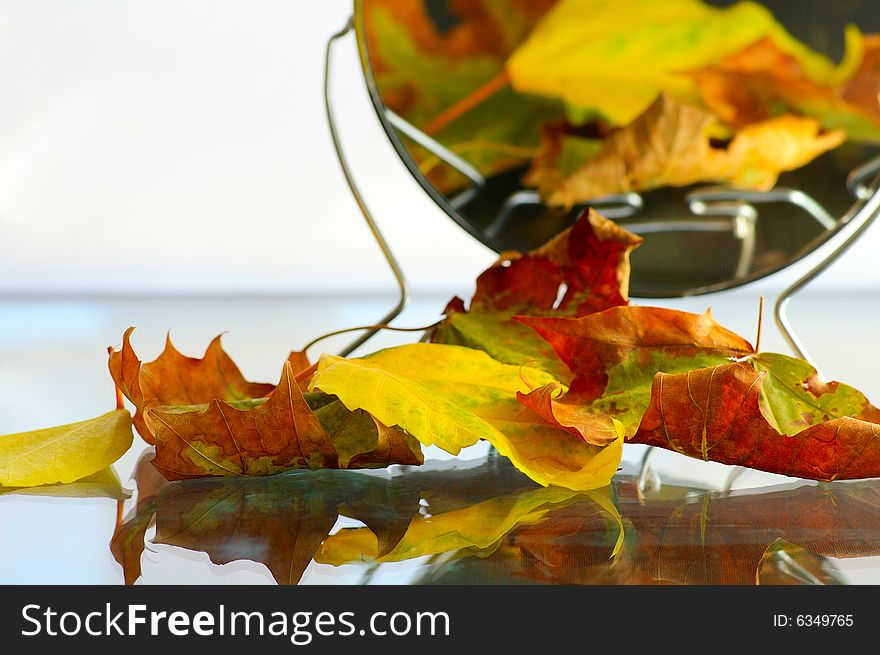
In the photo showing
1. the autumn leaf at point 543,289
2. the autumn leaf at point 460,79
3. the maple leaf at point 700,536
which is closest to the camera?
the maple leaf at point 700,536

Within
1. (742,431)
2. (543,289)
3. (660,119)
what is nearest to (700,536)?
(742,431)

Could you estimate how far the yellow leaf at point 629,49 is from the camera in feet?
1.97

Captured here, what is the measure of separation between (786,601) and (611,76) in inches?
18.1

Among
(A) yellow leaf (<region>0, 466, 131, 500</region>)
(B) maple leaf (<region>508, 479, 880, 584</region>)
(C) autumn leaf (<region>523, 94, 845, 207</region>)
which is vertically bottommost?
(B) maple leaf (<region>508, 479, 880, 584</region>)

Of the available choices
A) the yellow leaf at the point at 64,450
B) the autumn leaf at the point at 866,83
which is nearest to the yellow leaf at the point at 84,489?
the yellow leaf at the point at 64,450

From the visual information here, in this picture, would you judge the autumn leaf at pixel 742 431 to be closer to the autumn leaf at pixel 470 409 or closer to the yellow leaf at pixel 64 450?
the autumn leaf at pixel 470 409

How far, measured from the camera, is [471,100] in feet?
1.97

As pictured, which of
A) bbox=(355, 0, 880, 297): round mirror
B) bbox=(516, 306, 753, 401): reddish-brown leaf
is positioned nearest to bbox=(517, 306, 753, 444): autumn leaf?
bbox=(516, 306, 753, 401): reddish-brown leaf

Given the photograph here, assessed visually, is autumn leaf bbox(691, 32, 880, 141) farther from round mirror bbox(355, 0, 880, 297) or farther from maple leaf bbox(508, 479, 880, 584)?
maple leaf bbox(508, 479, 880, 584)

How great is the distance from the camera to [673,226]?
0.61 m

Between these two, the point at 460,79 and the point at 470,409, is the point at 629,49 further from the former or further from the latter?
the point at 470,409

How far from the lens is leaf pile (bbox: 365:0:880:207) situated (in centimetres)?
59

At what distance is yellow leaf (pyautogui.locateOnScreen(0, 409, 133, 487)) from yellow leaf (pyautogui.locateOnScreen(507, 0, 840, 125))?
37 centimetres

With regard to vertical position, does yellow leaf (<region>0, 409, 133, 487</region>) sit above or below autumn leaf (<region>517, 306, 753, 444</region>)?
below
